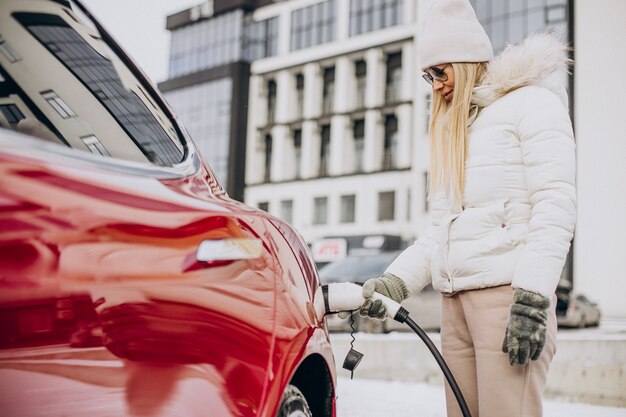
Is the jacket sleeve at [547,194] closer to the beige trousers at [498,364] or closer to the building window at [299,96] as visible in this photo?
the beige trousers at [498,364]

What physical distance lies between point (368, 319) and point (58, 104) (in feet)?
42.3

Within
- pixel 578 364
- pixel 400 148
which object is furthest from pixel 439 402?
pixel 400 148

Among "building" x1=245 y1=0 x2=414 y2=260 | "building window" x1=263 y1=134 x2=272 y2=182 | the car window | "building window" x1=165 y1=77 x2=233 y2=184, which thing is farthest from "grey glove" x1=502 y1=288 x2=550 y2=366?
"building window" x1=263 y1=134 x2=272 y2=182

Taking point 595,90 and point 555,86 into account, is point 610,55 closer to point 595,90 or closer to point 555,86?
point 595,90

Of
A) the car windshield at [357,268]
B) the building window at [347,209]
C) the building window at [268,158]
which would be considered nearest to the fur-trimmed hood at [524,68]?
the car windshield at [357,268]

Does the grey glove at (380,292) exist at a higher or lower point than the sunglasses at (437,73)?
lower

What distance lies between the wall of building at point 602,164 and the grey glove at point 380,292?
109ft

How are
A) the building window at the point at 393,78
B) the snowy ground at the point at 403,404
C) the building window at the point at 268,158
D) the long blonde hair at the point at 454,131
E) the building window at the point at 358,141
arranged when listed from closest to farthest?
the long blonde hair at the point at 454,131 < the snowy ground at the point at 403,404 < the building window at the point at 393,78 < the building window at the point at 358,141 < the building window at the point at 268,158

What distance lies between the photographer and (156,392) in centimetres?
170

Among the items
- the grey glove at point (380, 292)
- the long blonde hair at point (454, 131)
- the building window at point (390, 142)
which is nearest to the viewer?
the long blonde hair at point (454, 131)

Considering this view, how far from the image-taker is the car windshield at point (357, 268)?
14359mm

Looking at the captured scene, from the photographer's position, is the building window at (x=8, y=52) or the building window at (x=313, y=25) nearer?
the building window at (x=8, y=52)

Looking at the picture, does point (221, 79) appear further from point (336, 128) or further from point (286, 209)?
point (286, 209)

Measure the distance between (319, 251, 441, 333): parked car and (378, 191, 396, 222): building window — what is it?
3075cm
